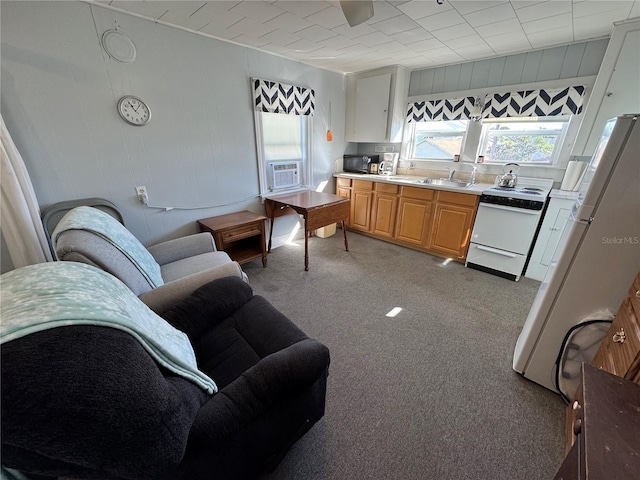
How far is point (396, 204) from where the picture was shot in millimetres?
3518

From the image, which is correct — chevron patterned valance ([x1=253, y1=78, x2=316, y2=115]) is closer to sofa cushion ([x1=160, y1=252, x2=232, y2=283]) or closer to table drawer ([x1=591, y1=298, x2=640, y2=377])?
sofa cushion ([x1=160, y1=252, x2=232, y2=283])

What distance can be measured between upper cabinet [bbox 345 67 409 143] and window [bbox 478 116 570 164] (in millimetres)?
1135

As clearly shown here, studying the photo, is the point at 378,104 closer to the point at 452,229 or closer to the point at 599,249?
the point at 452,229

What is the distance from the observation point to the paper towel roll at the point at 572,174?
2543 mm

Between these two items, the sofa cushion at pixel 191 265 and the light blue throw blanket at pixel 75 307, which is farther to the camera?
the sofa cushion at pixel 191 265

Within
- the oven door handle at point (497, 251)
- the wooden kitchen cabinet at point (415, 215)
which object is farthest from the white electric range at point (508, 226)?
the wooden kitchen cabinet at point (415, 215)

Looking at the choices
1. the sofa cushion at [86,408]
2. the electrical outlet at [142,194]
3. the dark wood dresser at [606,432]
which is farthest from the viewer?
the electrical outlet at [142,194]

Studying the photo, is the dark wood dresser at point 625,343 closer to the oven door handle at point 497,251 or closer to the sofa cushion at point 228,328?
the sofa cushion at point 228,328

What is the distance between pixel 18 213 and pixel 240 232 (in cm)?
154

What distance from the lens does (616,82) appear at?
2188 mm

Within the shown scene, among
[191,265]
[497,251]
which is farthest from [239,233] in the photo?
[497,251]

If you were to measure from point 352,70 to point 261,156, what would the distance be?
6.33 ft

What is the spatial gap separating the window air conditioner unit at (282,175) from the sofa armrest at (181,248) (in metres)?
1.28

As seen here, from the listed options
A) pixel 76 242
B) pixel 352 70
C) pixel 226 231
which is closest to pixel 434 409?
pixel 76 242
